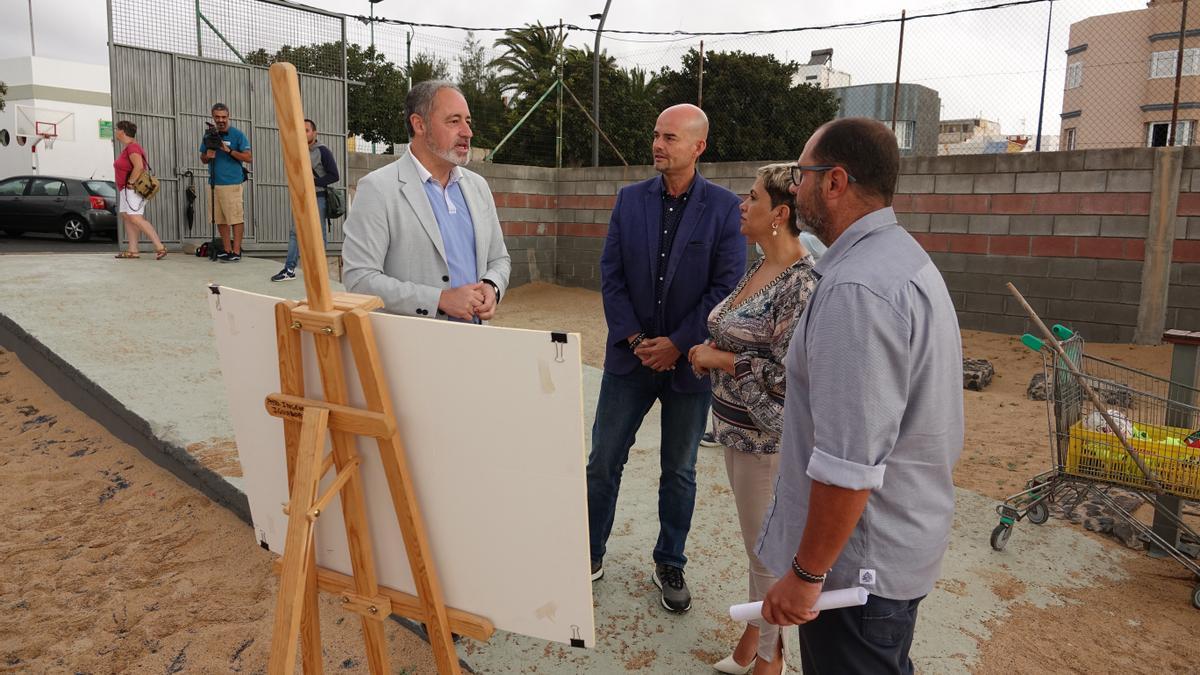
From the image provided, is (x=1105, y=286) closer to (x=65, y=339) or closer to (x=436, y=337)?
(x=436, y=337)

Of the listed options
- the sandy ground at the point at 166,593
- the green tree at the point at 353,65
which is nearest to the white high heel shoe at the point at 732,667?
the sandy ground at the point at 166,593

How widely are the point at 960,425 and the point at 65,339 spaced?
19.5 feet

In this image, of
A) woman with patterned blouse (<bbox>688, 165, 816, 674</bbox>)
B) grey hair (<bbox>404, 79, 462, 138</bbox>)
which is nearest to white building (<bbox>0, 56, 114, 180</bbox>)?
grey hair (<bbox>404, 79, 462, 138</bbox>)

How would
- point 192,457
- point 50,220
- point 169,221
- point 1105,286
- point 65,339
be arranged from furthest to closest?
point 50,220, point 169,221, point 1105,286, point 65,339, point 192,457

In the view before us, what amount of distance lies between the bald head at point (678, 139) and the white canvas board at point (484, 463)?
1551mm

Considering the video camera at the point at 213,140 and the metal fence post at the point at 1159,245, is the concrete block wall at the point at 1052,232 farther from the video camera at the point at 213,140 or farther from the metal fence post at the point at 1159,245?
the video camera at the point at 213,140

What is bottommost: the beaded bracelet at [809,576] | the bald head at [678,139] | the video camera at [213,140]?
the beaded bracelet at [809,576]

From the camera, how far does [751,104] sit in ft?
61.6

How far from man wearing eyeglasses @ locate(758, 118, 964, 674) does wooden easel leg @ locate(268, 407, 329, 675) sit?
0.92 m

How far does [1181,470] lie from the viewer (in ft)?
11.0

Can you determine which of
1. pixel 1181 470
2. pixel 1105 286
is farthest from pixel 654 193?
pixel 1105 286

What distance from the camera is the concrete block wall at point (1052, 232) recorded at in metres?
7.87

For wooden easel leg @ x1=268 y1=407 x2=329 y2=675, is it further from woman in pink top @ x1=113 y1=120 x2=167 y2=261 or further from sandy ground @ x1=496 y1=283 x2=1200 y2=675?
woman in pink top @ x1=113 y1=120 x2=167 y2=261

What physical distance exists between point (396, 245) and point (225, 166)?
7.59 meters
